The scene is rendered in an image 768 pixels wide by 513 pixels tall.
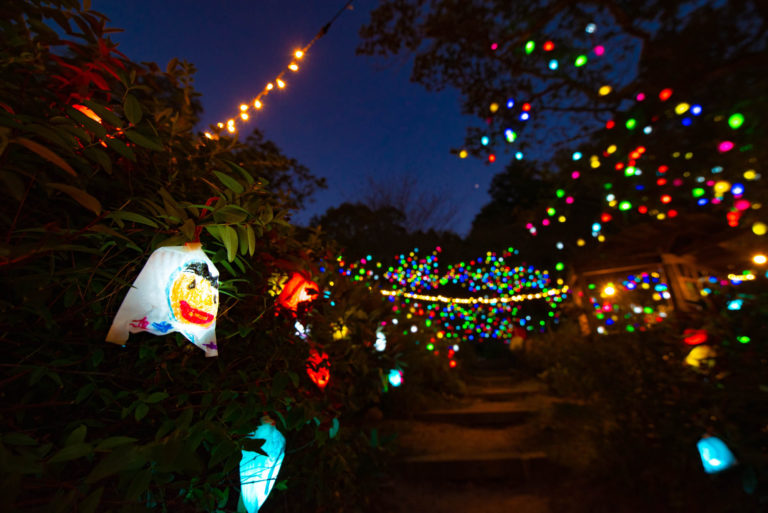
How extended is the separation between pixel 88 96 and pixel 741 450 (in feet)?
12.7

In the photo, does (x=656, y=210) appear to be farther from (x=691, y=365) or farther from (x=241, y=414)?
(x=241, y=414)

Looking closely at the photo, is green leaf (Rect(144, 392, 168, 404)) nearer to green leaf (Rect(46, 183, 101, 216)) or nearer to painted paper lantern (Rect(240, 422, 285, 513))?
painted paper lantern (Rect(240, 422, 285, 513))

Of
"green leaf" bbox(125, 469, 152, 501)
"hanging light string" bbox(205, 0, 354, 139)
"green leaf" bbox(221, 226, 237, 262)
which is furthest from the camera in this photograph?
"hanging light string" bbox(205, 0, 354, 139)

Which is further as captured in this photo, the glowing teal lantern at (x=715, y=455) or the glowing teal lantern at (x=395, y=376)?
the glowing teal lantern at (x=395, y=376)

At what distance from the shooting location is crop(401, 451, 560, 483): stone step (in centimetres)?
363

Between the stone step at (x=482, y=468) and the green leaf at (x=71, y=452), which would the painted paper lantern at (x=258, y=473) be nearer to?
the green leaf at (x=71, y=452)

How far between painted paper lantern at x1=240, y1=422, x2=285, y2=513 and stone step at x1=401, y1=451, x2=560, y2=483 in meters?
2.86

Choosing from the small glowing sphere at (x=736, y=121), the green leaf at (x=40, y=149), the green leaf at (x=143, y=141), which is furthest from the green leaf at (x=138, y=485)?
the small glowing sphere at (x=736, y=121)

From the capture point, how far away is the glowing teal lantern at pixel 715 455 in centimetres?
219

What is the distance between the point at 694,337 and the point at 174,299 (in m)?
3.54

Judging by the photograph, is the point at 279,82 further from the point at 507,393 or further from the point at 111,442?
the point at 507,393

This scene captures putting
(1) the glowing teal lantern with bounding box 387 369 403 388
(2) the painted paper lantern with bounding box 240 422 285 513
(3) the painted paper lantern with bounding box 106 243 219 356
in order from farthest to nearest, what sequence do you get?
(1) the glowing teal lantern with bounding box 387 369 403 388
(2) the painted paper lantern with bounding box 240 422 285 513
(3) the painted paper lantern with bounding box 106 243 219 356

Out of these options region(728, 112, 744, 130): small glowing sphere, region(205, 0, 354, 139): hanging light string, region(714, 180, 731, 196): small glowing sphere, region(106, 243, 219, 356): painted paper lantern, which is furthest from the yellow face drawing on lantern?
region(714, 180, 731, 196): small glowing sphere

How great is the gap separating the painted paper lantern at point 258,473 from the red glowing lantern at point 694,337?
3123mm
